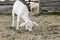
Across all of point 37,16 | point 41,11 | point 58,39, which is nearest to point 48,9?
point 41,11

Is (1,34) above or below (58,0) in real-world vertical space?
below

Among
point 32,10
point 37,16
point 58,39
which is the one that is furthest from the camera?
point 32,10

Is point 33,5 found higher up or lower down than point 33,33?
higher up

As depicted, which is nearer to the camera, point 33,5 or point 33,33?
point 33,33

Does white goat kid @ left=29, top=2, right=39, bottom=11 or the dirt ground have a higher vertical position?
white goat kid @ left=29, top=2, right=39, bottom=11

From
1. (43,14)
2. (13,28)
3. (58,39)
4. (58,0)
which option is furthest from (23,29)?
(58,0)

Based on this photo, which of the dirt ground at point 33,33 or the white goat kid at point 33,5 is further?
the white goat kid at point 33,5

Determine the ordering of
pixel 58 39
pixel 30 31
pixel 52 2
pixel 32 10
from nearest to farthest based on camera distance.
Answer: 1. pixel 58 39
2. pixel 30 31
3. pixel 52 2
4. pixel 32 10

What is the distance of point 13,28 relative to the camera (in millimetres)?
6121

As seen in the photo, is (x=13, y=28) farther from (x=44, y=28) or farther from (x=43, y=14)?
(x=43, y=14)

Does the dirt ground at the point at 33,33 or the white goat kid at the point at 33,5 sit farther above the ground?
the white goat kid at the point at 33,5

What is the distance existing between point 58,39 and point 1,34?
1776mm

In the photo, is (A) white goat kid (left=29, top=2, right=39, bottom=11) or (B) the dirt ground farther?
(A) white goat kid (left=29, top=2, right=39, bottom=11)

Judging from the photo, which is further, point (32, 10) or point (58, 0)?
point (32, 10)
